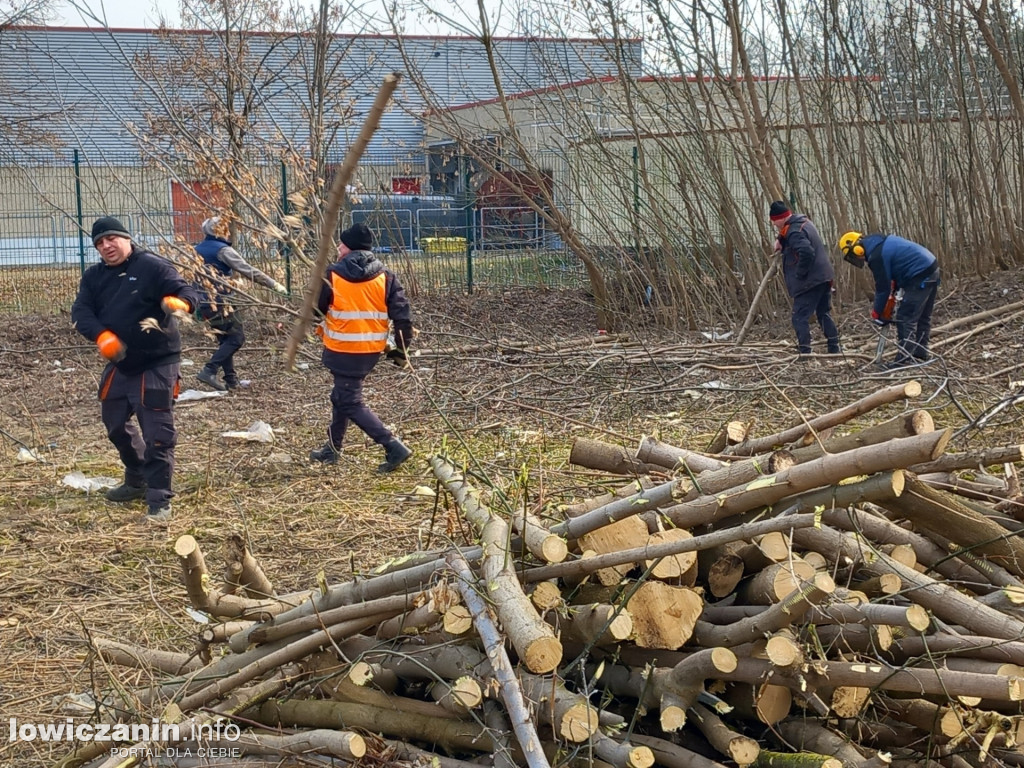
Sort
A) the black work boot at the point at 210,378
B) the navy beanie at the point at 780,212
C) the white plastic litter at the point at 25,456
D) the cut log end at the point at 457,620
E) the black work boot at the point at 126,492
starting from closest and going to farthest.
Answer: the cut log end at the point at 457,620 → the black work boot at the point at 126,492 → the white plastic litter at the point at 25,456 → the black work boot at the point at 210,378 → the navy beanie at the point at 780,212

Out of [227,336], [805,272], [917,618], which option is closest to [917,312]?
[805,272]

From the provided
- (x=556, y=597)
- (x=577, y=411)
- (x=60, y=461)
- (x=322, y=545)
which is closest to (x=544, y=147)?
(x=577, y=411)

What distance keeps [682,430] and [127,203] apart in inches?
434

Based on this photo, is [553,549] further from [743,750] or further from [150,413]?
[150,413]

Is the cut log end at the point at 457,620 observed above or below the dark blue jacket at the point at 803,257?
below

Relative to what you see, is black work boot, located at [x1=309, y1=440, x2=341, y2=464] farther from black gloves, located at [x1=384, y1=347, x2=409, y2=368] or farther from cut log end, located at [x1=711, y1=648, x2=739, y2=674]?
cut log end, located at [x1=711, y1=648, x2=739, y2=674]

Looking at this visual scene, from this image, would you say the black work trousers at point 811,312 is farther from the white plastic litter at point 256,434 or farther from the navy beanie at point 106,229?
the navy beanie at point 106,229

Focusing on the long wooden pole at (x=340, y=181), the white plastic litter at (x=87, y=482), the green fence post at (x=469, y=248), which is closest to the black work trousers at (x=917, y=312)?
the white plastic litter at (x=87, y=482)

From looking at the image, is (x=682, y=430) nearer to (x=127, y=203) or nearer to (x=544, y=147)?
(x=544, y=147)

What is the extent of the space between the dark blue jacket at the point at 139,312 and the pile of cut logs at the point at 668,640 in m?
2.66

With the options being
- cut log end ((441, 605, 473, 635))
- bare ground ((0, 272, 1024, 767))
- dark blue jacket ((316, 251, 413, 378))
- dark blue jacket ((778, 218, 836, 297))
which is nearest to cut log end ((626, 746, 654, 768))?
cut log end ((441, 605, 473, 635))

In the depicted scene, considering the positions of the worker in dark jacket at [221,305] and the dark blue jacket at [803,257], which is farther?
the dark blue jacket at [803,257]

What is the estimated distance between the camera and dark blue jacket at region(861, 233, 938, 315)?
375 inches

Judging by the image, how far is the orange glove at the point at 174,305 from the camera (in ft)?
18.7
